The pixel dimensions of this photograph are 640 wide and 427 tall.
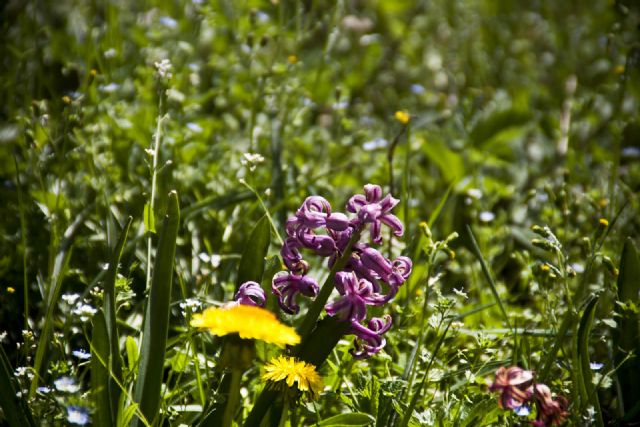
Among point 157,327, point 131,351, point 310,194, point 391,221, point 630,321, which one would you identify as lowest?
point 310,194

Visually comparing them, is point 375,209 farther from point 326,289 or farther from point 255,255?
point 255,255

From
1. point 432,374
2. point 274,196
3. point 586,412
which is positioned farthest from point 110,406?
point 274,196

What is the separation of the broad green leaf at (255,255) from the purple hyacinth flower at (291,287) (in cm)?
13

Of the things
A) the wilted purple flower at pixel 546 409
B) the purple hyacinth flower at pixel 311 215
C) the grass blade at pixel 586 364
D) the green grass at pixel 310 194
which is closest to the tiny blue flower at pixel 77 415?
the green grass at pixel 310 194

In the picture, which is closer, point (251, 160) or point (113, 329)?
point (113, 329)

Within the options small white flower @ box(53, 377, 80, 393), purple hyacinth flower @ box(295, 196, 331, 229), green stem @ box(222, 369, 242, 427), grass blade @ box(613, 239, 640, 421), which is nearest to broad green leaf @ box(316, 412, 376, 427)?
green stem @ box(222, 369, 242, 427)

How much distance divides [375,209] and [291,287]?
244mm

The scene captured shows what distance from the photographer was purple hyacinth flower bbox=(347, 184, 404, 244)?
142 centimetres

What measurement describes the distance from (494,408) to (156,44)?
2269mm

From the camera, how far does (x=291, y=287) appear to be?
5.07 ft

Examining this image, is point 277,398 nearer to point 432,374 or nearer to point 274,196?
point 432,374

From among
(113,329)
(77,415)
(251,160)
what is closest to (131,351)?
(113,329)

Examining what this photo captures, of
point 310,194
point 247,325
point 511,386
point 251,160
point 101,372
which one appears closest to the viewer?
point 247,325

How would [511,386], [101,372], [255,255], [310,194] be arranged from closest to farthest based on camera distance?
[511,386] → [101,372] → [255,255] → [310,194]
